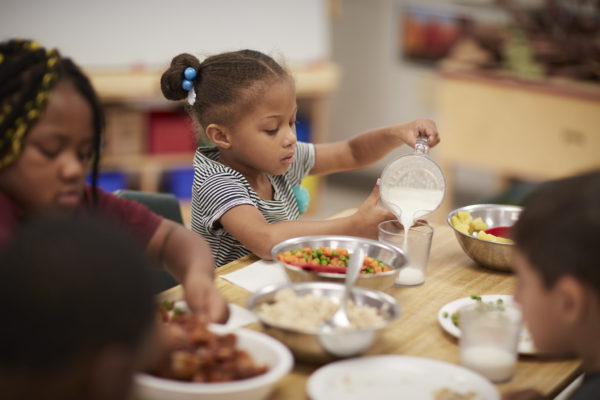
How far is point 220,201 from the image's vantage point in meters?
1.89

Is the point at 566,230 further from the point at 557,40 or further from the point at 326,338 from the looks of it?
the point at 557,40

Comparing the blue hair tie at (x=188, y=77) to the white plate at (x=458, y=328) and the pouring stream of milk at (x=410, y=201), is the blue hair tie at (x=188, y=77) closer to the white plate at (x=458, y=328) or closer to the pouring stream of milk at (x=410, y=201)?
the pouring stream of milk at (x=410, y=201)

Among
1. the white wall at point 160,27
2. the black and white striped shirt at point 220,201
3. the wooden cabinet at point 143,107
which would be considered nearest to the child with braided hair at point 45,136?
the black and white striped shirt at point 220,201

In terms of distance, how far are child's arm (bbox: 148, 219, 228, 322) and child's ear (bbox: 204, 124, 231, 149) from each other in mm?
492

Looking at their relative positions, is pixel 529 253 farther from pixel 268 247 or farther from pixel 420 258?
pixel 268 247

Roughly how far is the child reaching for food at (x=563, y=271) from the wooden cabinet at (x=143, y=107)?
298 centimetres

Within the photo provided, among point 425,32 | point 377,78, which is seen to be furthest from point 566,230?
point 377,78

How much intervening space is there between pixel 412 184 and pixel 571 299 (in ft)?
2.44

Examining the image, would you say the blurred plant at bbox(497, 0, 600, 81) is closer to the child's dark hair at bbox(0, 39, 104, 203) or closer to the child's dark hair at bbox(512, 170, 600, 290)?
the child's dark hair at bbox(512, 170, 600, 290)

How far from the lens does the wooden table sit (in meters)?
1.30

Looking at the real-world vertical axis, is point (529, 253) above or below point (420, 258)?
above

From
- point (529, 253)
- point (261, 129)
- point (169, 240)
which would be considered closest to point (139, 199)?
point (261, 129)

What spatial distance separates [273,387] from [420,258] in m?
0.62

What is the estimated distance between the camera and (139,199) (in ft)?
6.97
